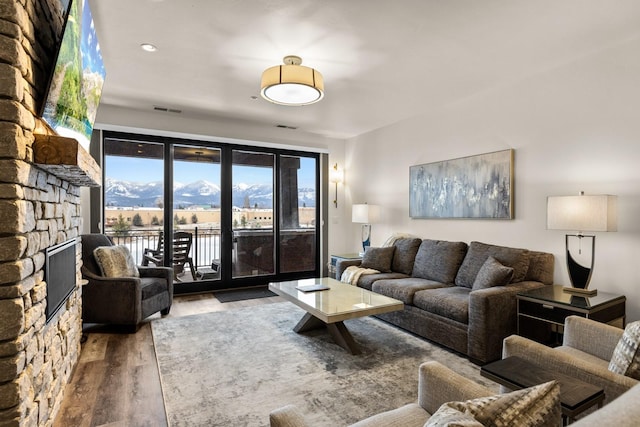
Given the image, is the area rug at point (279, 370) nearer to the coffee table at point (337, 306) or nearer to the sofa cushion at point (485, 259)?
the coffee table at point (337, 306)

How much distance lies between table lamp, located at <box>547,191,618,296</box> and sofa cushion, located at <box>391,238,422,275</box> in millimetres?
1721

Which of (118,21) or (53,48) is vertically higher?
(118,21)

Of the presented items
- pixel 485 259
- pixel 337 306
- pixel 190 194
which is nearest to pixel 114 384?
pixel 337 306

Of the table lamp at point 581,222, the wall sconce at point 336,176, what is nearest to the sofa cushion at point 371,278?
the table lamp at point 581,222

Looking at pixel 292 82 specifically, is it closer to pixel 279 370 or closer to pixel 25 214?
pixel 25 214

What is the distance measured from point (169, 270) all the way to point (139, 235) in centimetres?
120

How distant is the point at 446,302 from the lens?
3260 millimetres

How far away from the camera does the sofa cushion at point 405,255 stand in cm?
455

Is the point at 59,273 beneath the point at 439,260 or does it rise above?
above

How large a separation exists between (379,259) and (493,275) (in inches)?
64.7

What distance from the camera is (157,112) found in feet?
15.7

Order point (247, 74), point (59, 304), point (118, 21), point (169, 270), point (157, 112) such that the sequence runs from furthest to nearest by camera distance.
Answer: point (157, 112) < point (169, 270) < point (247, 74) < point (118, 21) < point (59, 304)

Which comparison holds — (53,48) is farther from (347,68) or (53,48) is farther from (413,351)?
(413,351)

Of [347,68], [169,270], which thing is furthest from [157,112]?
[347,68]
